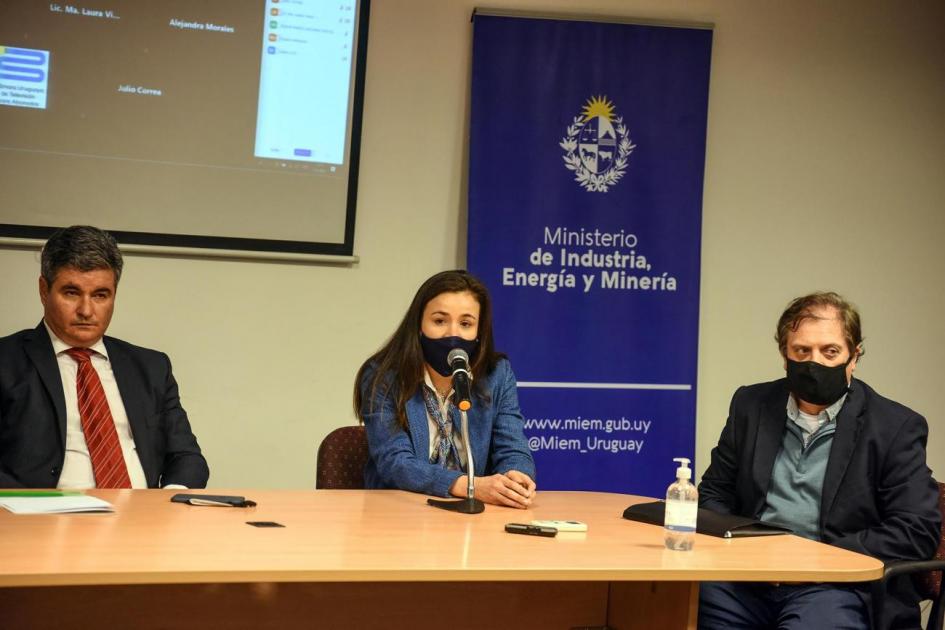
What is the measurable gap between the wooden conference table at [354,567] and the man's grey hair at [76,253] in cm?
78

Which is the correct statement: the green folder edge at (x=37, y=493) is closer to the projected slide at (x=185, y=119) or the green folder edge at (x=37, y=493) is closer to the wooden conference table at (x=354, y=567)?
the wooden conference table at (x=354, y=567)

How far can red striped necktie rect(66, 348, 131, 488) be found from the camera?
→ 3152 millimetres

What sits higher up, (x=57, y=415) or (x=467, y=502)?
(x=57, y=415)

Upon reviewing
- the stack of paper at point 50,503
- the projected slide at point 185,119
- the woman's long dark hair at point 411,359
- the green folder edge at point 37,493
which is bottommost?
the green folder edge at point 37,493

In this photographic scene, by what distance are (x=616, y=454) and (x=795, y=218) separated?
4.77ft

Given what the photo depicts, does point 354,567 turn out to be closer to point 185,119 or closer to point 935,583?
point 935,583

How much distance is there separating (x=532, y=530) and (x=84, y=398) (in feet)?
4.94

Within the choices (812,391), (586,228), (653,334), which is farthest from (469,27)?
(812,391)

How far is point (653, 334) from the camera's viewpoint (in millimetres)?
4797

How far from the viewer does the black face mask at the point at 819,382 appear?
2.98 m

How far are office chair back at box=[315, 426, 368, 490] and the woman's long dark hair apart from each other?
104 mm

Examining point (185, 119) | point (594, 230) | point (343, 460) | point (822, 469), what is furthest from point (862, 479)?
point (185, 119)

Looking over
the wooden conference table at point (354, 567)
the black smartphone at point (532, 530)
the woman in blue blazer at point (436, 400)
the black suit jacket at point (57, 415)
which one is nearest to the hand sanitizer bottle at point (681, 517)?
the wooden conference table at point (354, 567)

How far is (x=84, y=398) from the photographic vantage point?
10.5 feet
